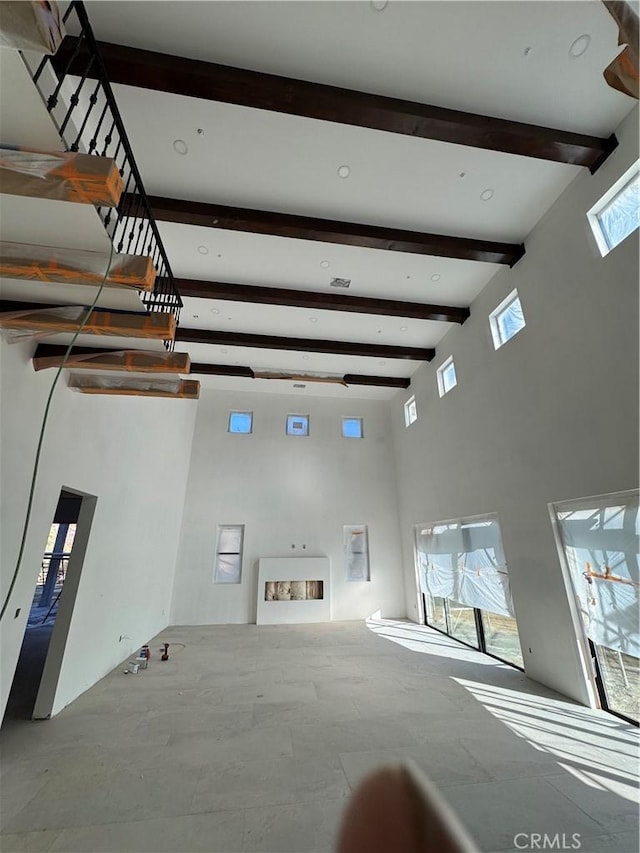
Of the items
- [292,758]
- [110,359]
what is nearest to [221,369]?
[110,359]

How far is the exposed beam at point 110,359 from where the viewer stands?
2830 mm

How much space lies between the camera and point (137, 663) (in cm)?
439

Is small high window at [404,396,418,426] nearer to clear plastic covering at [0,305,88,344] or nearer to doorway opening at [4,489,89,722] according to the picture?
doorway opening at [4,489,89,722]

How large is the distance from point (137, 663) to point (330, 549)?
4.20 meters

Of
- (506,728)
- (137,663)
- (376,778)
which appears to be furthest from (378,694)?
(376,778)

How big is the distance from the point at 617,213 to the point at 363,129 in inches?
96.3

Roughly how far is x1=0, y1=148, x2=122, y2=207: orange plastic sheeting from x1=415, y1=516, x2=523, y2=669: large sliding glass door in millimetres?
5209

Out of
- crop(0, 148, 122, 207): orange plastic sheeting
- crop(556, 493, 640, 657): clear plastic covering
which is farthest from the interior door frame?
crop(556, 493, 640, 657): clear plastic covering

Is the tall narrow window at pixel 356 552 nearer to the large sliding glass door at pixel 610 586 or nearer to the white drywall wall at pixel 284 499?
Answer: the white drywall wall at pixel 284 499

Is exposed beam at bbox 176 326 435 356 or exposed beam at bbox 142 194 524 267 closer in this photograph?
exposed beam at bbox 142 194 524 267

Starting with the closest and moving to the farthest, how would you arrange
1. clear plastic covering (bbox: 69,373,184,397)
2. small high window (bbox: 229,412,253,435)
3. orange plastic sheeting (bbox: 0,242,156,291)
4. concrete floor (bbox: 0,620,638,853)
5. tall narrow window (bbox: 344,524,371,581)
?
orange plastic sheeting (bbox: 0,242,156,291), concrete floor (bbox: 0,620,638,853), clear plastic covering (bbox: 69,373,184,397), tall narrow window (bbox: 344,524,371,581), small high window (bbox: 229,412,253,435)

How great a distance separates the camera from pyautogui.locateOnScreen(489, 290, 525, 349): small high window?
4496mm

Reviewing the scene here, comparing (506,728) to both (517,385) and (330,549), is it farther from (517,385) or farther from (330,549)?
(330,549)

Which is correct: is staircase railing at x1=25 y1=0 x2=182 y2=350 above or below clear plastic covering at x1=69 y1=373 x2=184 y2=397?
above
